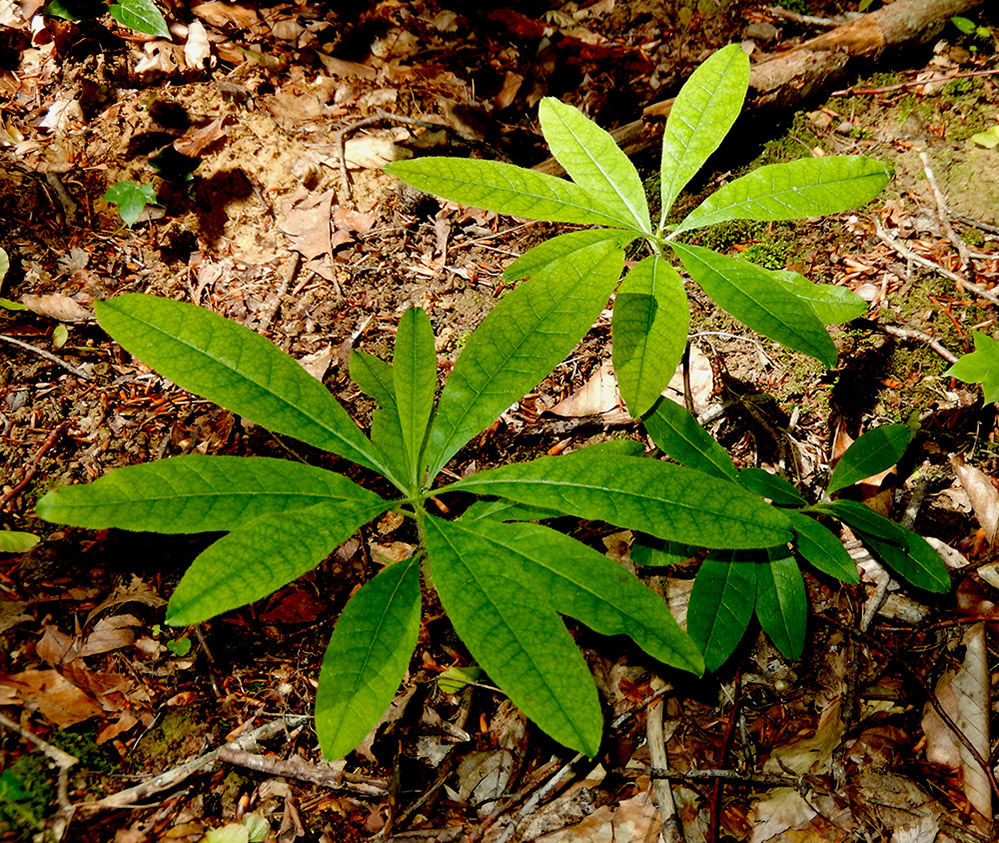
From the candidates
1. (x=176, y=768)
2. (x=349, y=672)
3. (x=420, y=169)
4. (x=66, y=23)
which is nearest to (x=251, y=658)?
(x=176, y=768)

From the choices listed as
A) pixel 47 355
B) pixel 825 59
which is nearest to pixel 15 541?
pixel 47 355

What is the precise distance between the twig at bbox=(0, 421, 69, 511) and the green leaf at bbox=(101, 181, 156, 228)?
851mm

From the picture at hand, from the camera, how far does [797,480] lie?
1.99m

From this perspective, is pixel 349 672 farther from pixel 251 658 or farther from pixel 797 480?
pixel 797 480

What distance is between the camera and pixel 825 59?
9.13ft

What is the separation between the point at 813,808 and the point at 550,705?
2.84ft

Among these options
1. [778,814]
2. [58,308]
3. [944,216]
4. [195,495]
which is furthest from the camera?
[944,216]

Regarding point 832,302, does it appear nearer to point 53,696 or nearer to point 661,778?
point 661,778

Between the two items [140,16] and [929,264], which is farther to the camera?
[140,16]

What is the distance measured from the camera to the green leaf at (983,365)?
72.7 inches

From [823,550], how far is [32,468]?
7.48ft

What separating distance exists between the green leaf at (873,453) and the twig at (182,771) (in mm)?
1593

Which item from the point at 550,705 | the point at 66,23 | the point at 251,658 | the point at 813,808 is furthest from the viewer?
the point at 66,23

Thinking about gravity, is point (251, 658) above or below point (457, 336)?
below
